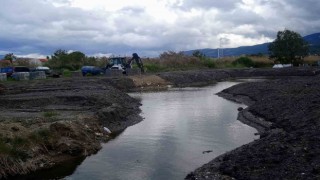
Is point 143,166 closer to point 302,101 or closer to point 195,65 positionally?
point 302,101

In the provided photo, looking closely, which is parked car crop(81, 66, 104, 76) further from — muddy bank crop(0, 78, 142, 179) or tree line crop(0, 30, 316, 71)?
muddy bank crop(0, 78, 142, 179)

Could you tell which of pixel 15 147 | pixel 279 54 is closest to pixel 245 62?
pixel 279 54

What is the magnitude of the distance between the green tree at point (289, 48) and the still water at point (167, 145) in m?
81.4

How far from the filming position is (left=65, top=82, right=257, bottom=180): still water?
1719 cm

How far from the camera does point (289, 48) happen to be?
110375mm

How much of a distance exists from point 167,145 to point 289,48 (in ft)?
315

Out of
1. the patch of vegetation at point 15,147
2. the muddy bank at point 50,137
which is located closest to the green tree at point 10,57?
the muddy bank at point 50,137

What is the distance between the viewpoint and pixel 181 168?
17.4 meters

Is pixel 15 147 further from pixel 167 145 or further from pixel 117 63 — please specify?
pixel 117 63

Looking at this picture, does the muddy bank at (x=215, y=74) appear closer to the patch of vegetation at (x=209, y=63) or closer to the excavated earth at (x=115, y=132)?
the patch of vegetation at (x=209, y=63)

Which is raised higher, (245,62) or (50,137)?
(245,62)

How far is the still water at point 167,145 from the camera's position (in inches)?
677

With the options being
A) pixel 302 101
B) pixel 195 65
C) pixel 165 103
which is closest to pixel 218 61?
pixel 195 65

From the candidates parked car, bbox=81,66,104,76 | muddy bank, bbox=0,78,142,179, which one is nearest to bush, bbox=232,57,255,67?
parked car, bbox=81,66,104,76
